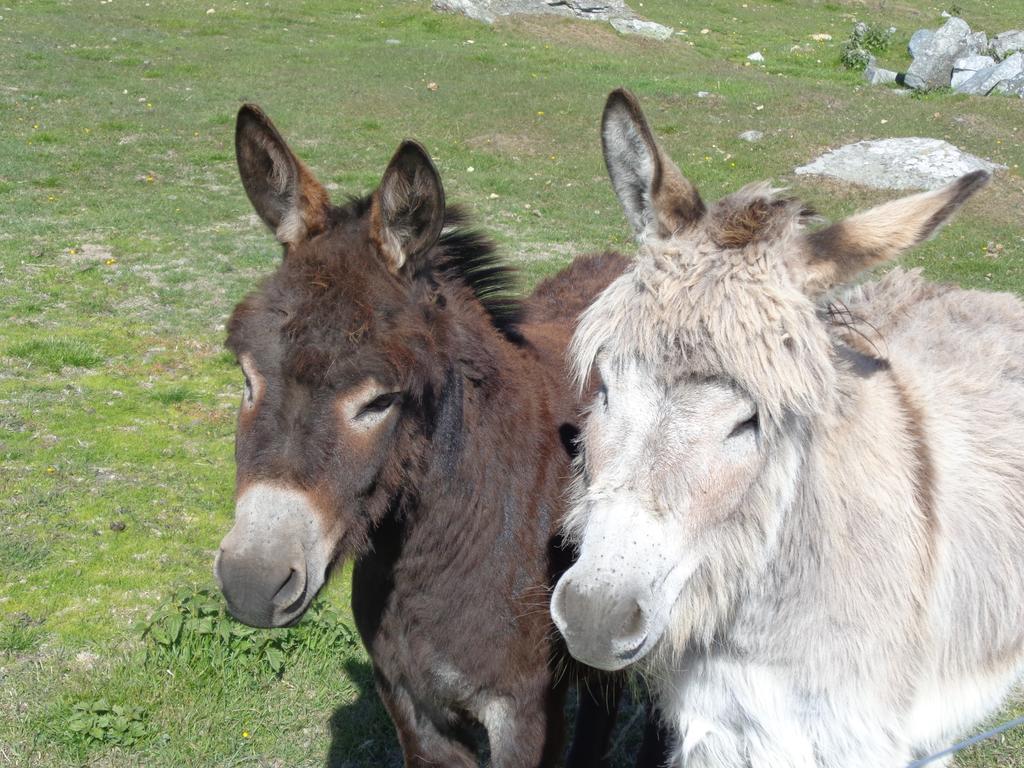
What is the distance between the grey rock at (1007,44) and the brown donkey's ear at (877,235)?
22549 mm

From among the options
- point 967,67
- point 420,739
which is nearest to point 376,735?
point 420,739

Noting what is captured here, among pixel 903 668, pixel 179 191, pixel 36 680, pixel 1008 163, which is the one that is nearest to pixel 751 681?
pixel 903 668

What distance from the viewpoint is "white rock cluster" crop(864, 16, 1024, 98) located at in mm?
18672

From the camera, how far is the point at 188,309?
9250mm

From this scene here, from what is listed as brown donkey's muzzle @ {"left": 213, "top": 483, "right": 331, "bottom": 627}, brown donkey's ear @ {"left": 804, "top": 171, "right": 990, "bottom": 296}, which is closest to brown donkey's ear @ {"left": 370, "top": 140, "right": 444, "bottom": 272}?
brown donkey's muzzle @ {"left": 213, "top": 483, "right": 331, "bottom": 627}

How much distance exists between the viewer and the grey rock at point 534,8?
1045 inches

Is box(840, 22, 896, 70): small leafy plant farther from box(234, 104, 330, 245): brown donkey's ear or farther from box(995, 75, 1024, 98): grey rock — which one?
box(234, 104, 330, 245): brown donkey's ear

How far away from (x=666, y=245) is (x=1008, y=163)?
1424 centimetres

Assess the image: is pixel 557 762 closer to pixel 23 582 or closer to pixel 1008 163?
pixel 23 582

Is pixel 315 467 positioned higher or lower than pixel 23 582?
higher

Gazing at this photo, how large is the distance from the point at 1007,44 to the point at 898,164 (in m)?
12.2

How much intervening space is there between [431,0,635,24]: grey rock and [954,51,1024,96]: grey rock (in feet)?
37.8

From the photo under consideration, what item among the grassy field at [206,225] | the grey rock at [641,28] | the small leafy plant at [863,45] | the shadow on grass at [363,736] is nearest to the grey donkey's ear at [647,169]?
the shadow on grass at [363,736]

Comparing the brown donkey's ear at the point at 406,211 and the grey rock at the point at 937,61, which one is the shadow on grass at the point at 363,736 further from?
the grey rock at the point at 937,61
